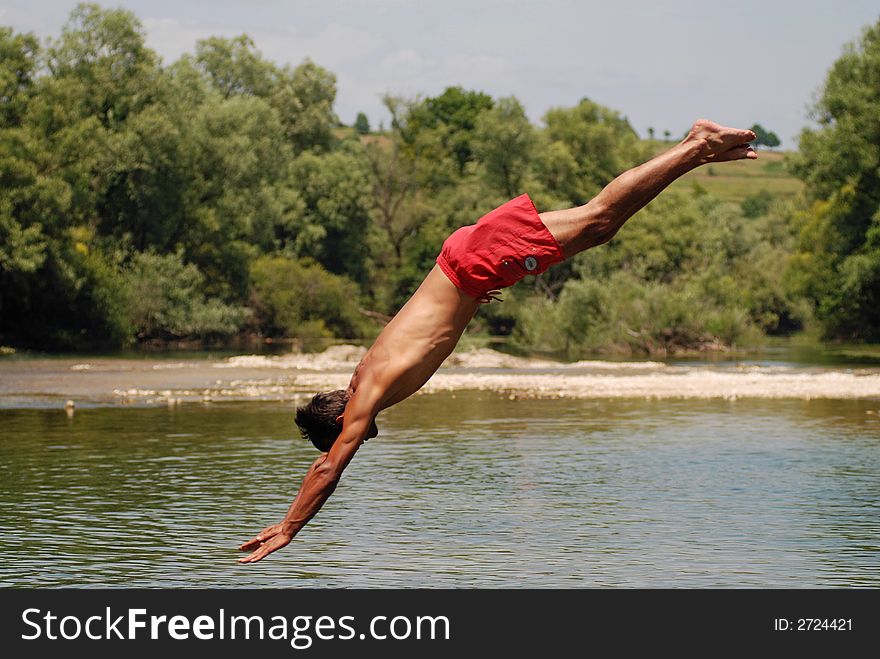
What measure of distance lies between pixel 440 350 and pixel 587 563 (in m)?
4.71

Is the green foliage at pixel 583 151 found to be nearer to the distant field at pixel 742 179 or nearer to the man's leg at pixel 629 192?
the distant field at pixel 742 179

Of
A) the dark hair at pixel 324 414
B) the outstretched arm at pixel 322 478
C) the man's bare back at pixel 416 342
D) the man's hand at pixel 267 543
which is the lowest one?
the man's hand at pixel 267 543

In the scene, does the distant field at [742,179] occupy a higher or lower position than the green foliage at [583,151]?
higher

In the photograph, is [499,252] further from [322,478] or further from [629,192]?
[322,478]

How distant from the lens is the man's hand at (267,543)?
10031 mm

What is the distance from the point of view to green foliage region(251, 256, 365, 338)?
280ft

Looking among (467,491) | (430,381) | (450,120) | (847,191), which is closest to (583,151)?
(450,120)

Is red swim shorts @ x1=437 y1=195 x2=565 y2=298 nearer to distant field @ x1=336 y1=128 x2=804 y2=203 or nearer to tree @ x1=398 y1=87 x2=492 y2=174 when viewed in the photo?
tree @ x1=398 y1=87 x2=492 y2=174

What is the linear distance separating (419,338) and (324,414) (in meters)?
0.98

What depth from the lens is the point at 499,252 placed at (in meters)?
10.1

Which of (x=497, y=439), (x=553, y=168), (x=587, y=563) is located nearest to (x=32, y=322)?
(x=553, y=168)

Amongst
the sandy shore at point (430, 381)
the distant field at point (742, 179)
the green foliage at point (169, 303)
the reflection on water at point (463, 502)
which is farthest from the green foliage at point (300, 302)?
the distant field at point (742, 179)

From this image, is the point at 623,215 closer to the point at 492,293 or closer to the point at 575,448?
the point at 492,293
